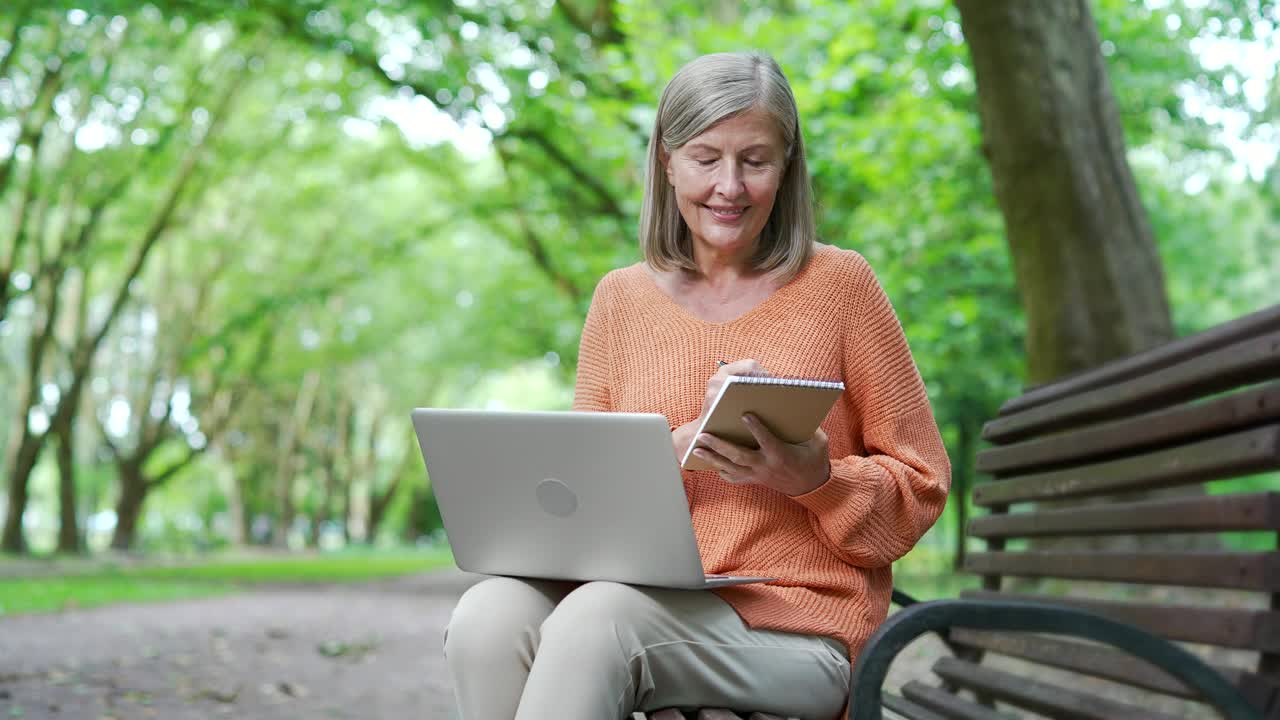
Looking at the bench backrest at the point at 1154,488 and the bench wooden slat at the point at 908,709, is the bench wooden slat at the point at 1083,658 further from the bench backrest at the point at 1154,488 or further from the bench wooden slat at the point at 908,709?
the bench wooden slat at the point at 908,709

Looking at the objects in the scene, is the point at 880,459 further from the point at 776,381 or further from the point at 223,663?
the point at 223,663

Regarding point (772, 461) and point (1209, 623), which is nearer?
point (1209, 623)

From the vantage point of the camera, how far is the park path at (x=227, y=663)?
5707 millimetres

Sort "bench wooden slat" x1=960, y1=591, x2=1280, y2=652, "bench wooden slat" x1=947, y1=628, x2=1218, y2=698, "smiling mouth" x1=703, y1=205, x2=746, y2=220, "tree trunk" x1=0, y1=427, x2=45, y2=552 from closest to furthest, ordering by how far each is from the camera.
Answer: "bench wooden slat" x1=960, y1=591, x2=1280, y2=652, "bench wooden slat" x1=947, y1=628, x2=1218, y2=698, "smiling mouth" x1=703, y1=205, x2=746, y2=220, "tree trunk" x1=0, y1=427, x2=45, y2=552

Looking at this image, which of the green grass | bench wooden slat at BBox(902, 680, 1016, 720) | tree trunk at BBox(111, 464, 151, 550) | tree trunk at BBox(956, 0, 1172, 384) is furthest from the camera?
tree trunk at BBox(111, 464, 151, 550)

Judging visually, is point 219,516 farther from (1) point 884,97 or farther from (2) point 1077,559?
(2) point 1077,559

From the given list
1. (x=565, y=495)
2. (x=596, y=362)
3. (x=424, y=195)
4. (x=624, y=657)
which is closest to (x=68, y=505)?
(x=424, y=195)

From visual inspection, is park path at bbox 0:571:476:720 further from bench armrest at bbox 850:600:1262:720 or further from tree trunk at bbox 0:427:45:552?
tree trunk at bbox 0:427:45:552

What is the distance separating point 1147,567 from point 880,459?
0.56 meters

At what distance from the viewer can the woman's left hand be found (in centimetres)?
221

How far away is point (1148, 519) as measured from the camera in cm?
259

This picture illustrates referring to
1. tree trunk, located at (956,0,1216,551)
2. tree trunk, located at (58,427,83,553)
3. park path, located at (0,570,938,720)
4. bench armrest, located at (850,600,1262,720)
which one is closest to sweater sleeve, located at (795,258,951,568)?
bench armrest, located at (850,600,1262,720)

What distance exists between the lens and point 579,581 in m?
2.46

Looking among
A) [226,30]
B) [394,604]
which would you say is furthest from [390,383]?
[394,604]
